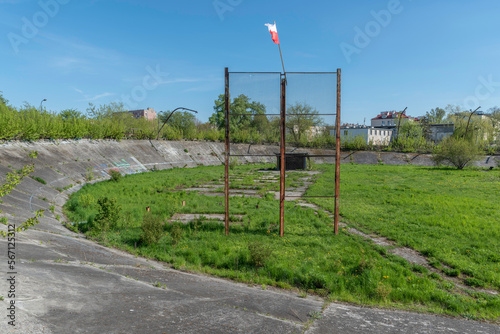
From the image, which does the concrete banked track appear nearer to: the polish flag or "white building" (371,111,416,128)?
the polish flag

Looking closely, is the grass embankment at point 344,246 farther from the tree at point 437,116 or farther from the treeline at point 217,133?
the tree at point 437,116

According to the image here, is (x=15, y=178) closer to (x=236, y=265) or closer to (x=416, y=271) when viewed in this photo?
(x=236, y=265)

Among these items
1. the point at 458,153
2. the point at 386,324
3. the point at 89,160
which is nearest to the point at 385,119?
the point at 458,153

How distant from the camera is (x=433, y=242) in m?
9.90

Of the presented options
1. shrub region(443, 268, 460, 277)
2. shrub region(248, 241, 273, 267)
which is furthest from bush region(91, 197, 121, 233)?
shrub region(443, 268, 460, 277)

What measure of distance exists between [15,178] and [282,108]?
796cm

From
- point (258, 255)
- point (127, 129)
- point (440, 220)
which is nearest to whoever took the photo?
point (258, 255)

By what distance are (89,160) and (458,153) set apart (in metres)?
36.1

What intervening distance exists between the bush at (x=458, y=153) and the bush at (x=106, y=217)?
118 ft

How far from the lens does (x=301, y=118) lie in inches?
443

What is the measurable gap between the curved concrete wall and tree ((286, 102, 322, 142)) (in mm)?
2020

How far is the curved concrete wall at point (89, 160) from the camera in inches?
513

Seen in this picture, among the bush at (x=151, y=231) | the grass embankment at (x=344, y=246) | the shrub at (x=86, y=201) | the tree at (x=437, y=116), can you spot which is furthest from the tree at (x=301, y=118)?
the tree at (x=437, y=116)

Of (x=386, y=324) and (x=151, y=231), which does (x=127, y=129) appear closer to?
(x=151, y=231)
